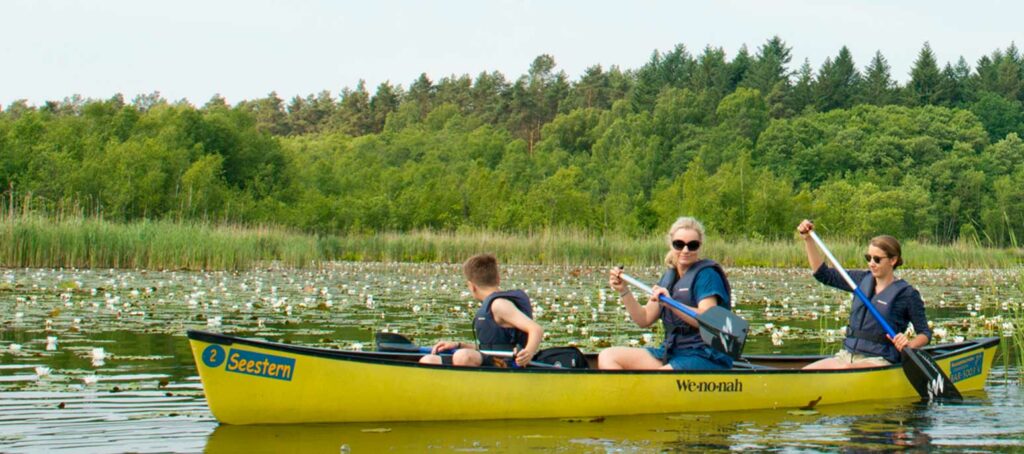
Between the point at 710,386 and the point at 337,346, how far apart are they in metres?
3.75

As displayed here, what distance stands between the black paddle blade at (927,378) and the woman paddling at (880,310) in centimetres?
10

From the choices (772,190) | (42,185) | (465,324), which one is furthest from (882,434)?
(772,190)

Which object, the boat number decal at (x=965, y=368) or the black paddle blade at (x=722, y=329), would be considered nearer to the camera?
the black paddle blade at (x=722, y=329)

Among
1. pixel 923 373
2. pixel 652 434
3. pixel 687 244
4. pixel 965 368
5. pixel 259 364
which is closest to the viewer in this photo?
pixel 259 364

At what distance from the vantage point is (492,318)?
24.9 feet

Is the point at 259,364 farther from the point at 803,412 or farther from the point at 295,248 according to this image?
the point at 295,248

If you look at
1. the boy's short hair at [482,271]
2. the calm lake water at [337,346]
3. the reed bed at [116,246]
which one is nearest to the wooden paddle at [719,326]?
the calm lake water at [337,346]

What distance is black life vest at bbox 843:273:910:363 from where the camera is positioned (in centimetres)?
897

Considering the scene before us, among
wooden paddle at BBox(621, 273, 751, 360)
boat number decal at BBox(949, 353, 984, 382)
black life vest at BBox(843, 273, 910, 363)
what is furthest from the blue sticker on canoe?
boat number decal at BBox(949, 353, 984, 382)

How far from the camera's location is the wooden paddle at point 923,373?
28.7ft

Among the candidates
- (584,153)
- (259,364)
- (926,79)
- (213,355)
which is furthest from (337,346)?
(926,79)

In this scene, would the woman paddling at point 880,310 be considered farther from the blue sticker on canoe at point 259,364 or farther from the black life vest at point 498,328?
the blue sticker on canoe at point 259,364

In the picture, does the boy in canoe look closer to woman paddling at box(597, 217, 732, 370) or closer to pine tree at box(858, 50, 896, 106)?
woman paddling at box(597, 217, 732, 370)

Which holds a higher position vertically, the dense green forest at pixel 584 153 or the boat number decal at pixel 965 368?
the dense green forest at pixel 584 153
